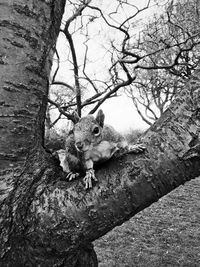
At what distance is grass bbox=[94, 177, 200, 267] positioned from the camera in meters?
3.56

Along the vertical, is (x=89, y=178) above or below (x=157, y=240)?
above

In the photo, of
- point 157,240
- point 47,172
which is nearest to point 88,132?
point 47,172

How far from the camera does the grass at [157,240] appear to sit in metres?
3.56

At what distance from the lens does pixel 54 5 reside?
5.36 ft

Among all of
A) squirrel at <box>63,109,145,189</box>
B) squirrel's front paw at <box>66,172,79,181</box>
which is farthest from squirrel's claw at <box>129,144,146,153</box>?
squirrel's front paw at <box>66,172,79,181</box>

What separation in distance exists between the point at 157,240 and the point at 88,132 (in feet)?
10.9

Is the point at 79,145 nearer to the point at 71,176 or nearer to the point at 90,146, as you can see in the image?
the point at 90,146

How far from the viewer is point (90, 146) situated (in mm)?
1405

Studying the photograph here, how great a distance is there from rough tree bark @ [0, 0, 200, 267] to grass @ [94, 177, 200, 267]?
2.32m

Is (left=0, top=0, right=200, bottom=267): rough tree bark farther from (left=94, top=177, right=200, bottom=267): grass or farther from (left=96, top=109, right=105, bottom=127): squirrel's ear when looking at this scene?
(left=94, top=177, right=200, bottom=267): grass

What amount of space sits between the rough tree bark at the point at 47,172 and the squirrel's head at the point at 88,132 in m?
0.14

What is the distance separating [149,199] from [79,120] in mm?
531

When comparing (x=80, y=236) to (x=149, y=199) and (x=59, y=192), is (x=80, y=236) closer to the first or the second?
(x=59, y=192)

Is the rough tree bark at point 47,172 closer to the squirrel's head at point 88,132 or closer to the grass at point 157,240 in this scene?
the squirrel's head at point 88,132
